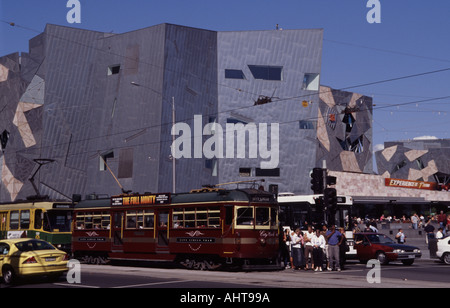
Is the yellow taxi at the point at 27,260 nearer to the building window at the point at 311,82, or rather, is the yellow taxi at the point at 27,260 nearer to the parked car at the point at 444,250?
the parked car at the point at 444,250

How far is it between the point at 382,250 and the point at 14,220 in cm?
1922

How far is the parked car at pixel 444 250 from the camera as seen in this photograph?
27109 mm

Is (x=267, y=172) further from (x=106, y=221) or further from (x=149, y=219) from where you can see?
(x=149, y=219)

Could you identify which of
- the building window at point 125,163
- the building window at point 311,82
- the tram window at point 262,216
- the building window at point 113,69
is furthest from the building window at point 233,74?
the tram window at point 262,216

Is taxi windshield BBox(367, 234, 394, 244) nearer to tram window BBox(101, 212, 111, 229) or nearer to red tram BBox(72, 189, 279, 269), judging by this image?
red tram BBox(72, 189, 279, 269)

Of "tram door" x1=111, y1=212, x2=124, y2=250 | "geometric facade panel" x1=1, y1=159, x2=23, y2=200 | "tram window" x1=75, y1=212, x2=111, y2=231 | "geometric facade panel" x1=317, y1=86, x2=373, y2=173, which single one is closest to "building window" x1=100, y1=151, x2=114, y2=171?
"geometric facade panel" x1=1, y1=159, x2=23, y2=200

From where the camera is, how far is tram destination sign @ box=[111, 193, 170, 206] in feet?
81.9

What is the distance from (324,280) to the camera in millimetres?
17406

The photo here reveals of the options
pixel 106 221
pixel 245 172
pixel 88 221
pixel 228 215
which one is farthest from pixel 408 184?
pixel 228 215

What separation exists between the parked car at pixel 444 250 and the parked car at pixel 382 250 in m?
1.30

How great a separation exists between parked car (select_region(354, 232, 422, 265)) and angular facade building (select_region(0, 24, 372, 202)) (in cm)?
2602
